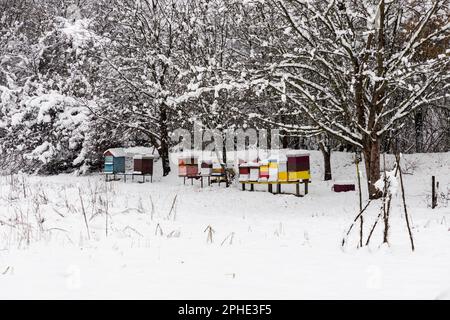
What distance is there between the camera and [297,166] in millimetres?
13297

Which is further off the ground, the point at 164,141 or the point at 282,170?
the point at 164,141

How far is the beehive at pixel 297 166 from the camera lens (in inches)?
523

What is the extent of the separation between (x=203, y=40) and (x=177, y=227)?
42.5 ft

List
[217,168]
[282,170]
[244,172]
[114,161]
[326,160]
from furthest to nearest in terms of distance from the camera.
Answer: [114,161] → [326,160] → [217,168] → [244,172] → [282,170]

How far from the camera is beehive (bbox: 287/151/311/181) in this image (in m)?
13.3

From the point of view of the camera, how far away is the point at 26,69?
21.5 m

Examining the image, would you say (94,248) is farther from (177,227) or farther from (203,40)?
(203,40)

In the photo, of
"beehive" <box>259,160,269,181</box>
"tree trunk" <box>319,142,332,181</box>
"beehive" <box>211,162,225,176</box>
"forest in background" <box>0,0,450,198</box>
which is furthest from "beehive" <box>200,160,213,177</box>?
"tree trunk" <box>319,142,332,181</box>

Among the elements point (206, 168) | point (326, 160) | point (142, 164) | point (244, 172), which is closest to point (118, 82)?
point (142, 164)

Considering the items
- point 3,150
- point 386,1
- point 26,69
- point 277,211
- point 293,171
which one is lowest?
point 277,211

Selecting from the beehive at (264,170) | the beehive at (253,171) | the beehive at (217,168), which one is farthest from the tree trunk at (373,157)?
the beehive at (217,168)

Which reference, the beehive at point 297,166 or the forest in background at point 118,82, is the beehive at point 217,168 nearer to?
the forest in background at point 118,82

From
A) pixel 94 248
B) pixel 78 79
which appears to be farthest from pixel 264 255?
pixel 78 79

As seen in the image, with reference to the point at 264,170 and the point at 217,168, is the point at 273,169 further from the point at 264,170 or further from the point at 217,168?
the point at 217,168
